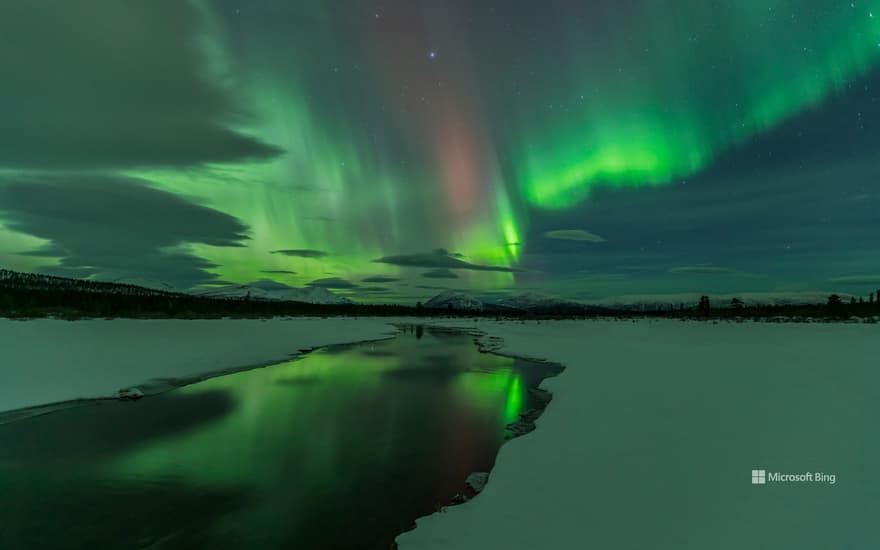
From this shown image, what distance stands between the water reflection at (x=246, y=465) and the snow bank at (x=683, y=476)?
1547mm

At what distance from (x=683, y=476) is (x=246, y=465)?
10.1 metres

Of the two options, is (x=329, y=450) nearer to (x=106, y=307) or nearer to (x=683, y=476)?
(x=683, y=476)

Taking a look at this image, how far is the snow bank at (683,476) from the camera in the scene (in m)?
6.37

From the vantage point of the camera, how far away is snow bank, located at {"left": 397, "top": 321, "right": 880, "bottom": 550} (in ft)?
20.9

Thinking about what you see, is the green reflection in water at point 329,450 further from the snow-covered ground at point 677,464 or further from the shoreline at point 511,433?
the snow-covered ground at point 677,464

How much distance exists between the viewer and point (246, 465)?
35.5 ft

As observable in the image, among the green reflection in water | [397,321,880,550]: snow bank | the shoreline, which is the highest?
[397,321,880,550]: snow bank

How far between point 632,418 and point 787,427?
11.9ft

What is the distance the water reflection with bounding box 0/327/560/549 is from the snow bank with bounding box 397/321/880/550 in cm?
155

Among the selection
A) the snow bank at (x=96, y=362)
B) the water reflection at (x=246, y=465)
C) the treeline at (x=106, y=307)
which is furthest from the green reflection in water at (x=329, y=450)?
the treeline at (x=106, y=307)

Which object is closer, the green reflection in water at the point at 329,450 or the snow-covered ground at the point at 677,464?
the snow-covered ground at the point at 677,464

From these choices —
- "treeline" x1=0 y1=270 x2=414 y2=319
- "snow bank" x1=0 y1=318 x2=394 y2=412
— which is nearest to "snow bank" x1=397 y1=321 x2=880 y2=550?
"snow bank" x1=0 y1=318 x2=394 y2=412

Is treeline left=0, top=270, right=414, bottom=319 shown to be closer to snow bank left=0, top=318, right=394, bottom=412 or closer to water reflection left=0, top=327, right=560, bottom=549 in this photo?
snow bank left=0, top=318, right=394, bottom=412

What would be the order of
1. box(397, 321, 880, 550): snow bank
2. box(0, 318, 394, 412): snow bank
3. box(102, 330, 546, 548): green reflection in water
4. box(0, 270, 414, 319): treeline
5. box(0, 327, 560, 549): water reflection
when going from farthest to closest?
1. box(0, 270, 414, 319): treeline
2. box(0, 318, 394, 412): snow bank
3. box(102, 330, 546, 548): green reflection in water
4. box(0, 327, 560, 549): water reflection
5. box(397, 321, 880, 550): snow bank
